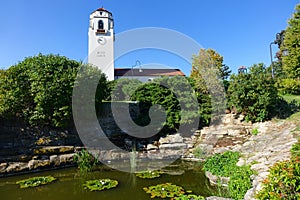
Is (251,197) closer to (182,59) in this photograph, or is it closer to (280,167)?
(280,167)

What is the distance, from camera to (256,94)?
8.09 meters

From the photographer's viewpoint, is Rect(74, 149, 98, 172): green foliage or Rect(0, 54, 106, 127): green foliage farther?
Rect(0, 54, 106, 127): green foliage

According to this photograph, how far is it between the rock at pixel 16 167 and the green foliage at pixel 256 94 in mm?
8196

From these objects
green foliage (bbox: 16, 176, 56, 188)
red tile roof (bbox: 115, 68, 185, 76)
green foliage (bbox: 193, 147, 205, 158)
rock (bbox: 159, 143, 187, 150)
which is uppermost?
red tile roof (bbox: 115, 68, 185, 76)

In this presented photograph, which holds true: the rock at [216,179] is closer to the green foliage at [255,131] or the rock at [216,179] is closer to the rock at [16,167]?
the green foliage at [255,131]

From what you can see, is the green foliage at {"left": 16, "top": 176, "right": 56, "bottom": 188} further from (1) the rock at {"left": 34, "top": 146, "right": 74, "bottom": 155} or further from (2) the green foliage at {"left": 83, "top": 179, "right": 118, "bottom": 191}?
(1) the rock at {"left": 34, "top": 146, "right": 74, "bottom": 155}

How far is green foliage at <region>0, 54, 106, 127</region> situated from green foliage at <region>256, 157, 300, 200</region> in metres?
6.77

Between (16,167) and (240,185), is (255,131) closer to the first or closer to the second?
(240,185)

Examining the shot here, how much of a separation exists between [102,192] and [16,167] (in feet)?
11.0

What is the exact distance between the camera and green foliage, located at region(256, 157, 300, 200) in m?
2.15

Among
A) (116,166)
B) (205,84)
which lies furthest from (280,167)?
(205,84)

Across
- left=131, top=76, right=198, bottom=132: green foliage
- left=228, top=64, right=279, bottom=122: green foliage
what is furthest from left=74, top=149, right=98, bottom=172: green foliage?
left=228, top=64, right=279, bottom=122: green foliage

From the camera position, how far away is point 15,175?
5797 mm

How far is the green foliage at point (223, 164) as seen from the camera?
4.68 m
